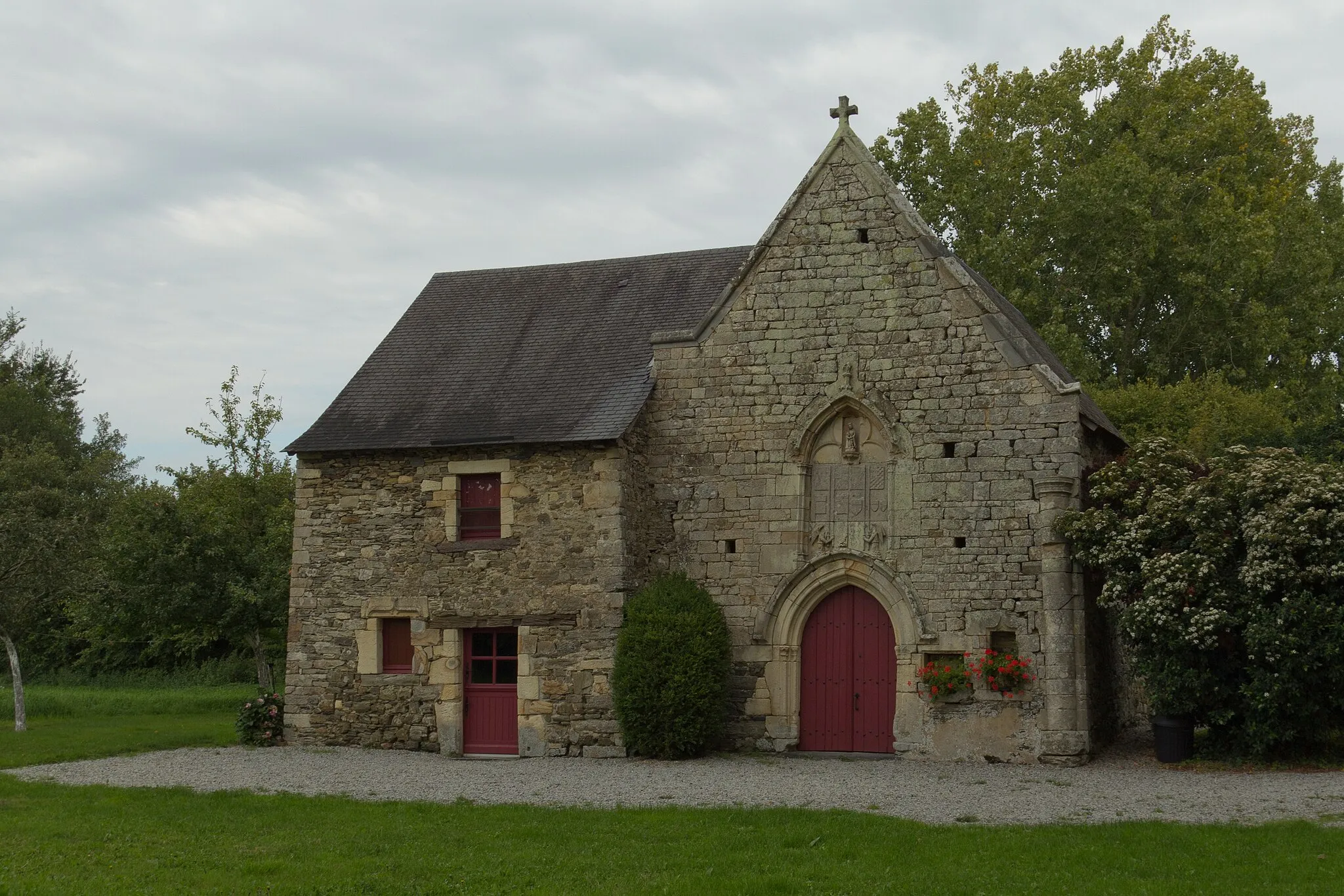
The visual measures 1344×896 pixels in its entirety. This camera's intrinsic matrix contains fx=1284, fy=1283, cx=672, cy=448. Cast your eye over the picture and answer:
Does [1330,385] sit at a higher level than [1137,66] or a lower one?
lower

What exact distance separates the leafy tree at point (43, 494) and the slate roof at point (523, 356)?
5161 mm

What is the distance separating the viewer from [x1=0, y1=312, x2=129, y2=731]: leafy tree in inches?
759

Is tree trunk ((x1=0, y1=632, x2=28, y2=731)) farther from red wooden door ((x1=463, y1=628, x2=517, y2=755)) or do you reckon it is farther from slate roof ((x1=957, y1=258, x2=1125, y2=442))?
slate roof ((x1=957, y1=258, x2=1125, y2=442))

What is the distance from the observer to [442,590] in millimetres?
16812

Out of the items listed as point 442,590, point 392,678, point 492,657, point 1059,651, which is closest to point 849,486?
point 1059,651

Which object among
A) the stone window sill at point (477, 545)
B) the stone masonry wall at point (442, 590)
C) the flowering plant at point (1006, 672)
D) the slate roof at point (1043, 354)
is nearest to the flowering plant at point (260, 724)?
the stone masonry wall at point (442, 590)

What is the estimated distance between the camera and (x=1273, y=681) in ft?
43.8

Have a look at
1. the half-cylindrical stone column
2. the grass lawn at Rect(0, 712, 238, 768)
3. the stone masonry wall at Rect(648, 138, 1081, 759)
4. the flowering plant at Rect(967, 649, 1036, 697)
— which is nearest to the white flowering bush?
the half-cylindrical stone column

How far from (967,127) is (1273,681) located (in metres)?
19.7

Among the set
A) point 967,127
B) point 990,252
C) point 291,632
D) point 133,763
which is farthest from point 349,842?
point 967,127

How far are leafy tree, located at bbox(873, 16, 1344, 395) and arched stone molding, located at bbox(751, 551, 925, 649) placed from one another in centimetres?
1243

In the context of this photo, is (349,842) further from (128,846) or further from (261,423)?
(261,423)

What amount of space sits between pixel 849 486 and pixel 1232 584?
4480 millimetres

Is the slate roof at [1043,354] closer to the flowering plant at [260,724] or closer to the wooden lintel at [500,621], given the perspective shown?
the wooden lintel at [500,621]
